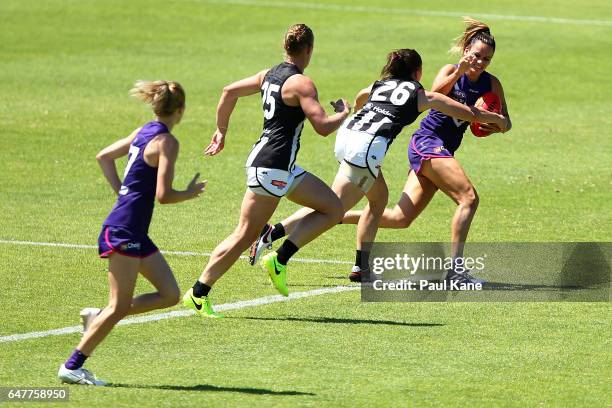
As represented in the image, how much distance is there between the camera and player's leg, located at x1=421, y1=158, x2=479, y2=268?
482 inches

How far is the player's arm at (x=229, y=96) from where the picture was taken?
37.2ft

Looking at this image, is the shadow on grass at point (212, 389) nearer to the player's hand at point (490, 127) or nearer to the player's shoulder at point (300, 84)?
the player's shoulder at point (300, 84)

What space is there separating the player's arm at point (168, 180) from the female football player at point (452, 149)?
3.99 m

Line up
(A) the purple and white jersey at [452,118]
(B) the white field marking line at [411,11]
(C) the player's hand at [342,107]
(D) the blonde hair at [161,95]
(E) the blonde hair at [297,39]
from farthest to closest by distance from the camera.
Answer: (B) the white field marking line at [411,11] < (A) the purple and white jersey at [452,118] < (E) the blonde hair at [297,39] < (C) the player's hand at [342,107] < (D) the blonde hair at [161,95]

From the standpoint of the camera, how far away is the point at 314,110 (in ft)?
34.8

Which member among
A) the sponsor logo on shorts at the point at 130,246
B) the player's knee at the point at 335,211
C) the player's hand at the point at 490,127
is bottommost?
the player's knee at the point at 335,211

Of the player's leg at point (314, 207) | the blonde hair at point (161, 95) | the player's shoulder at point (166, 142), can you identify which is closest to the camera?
the player's shoulder at point (166, 142)

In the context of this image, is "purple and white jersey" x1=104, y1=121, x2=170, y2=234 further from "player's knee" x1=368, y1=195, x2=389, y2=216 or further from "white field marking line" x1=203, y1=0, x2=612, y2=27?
"white field marking line" x1=203, y1=0, x2=612, y2=27

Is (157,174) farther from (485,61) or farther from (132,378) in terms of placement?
(485,61)

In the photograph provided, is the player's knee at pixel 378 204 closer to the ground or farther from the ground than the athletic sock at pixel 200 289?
farther from the ground

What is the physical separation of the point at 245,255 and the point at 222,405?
547 cm

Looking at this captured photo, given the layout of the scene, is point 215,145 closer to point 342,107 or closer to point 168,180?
point 342,107

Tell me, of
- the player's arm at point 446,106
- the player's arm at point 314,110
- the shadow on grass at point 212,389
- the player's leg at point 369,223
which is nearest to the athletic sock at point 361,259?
the player's leg at point 369,223

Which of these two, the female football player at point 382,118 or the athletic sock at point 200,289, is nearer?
the athletic sock at point 200,289
